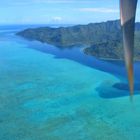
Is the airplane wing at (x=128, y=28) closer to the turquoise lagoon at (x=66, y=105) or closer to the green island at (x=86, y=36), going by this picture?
the turquoise lagoon at (x=66, y=105)

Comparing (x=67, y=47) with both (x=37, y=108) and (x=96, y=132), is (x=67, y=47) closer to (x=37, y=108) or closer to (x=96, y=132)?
(x=37, y=108)

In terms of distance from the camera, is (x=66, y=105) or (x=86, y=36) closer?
(x=66, y=105)

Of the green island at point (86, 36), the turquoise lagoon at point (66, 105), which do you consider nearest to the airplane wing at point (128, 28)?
the turquoise lagoon at point (66, 105)

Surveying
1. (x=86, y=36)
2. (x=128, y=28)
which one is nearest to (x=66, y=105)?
(x=128, y=28)

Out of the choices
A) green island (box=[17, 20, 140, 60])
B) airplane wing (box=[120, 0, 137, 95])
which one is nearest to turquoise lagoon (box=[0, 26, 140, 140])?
airplane wing (box=[120, 0, 137, 95])

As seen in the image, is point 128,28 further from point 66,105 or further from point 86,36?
point 86,36

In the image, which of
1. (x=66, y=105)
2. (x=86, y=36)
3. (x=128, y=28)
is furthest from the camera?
(x=86, y=36)

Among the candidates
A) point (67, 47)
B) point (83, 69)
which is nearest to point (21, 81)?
point (83, 69)
